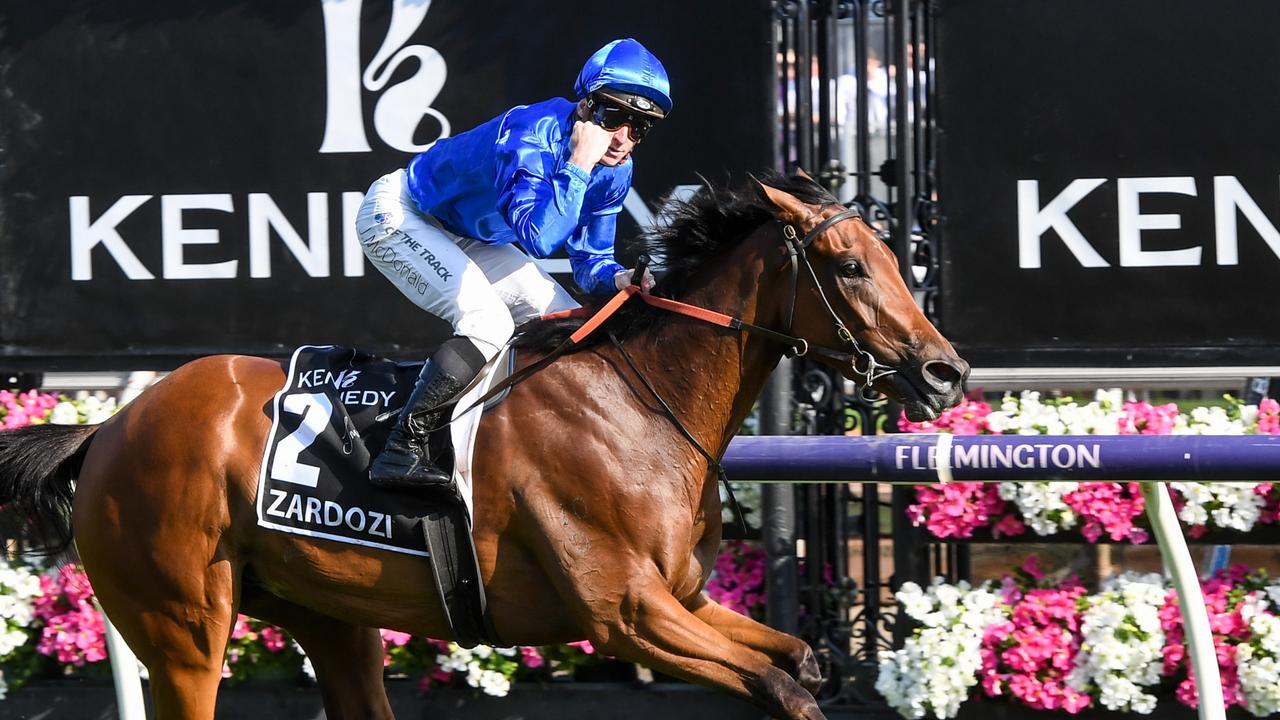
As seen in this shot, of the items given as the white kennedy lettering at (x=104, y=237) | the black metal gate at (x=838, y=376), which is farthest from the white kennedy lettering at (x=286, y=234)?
the black metal gate at (x=838, y=376)

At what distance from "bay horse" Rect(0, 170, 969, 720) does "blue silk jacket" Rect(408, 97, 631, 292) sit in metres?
0.21

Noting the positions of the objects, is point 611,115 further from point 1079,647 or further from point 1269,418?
point 1269,418

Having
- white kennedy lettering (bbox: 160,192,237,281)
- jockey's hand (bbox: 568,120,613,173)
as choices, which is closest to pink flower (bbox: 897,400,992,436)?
jockey's hand (bbox: 568,120,613,173)

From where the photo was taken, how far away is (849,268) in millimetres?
3393

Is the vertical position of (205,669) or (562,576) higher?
(562,576)

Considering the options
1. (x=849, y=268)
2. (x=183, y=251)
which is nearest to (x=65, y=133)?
(x=183, y=251)

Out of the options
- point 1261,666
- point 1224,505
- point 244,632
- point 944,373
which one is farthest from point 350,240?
point 1261,666

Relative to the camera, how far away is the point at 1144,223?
4664 mm

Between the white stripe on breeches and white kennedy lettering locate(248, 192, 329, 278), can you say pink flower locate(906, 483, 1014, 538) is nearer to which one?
the white stripe on breeches

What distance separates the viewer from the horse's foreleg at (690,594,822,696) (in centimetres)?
341

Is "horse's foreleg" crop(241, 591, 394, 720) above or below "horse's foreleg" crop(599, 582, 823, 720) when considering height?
below

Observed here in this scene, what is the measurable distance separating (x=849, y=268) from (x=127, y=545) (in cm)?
189

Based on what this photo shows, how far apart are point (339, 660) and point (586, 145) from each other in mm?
1590

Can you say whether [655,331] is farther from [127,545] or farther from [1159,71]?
[1159,71]
